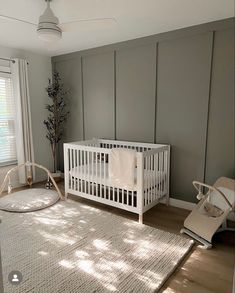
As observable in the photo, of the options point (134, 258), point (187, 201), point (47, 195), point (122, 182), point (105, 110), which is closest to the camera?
point (134, 258)

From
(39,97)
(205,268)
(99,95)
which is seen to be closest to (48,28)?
(99,95)

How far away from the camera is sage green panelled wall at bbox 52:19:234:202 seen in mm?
2541

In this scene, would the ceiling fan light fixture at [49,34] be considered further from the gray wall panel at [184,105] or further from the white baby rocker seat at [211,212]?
the white baby rocker seat at [211,212]

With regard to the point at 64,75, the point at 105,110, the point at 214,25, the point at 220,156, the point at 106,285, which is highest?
the point at 214,25

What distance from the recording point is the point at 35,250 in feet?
6.88

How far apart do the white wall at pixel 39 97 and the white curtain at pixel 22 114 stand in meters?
0.21

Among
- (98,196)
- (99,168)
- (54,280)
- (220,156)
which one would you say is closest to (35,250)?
(54,280)

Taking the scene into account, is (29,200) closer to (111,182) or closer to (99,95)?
(111,182)

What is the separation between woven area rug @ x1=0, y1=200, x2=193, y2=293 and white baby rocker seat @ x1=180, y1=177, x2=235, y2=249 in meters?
0.15

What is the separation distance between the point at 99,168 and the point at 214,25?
2.13 metres

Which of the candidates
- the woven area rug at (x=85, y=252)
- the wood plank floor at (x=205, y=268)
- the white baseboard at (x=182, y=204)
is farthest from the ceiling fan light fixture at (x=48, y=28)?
the white baseboard at (x=182, y=204)

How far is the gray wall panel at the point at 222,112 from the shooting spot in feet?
8.03

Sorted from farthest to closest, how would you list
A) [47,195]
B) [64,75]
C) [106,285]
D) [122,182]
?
1. [64,75]
2. [47,195]
3. [122,182]
4. [106,285]

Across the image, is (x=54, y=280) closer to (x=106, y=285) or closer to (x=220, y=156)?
(x=106, y=285)
